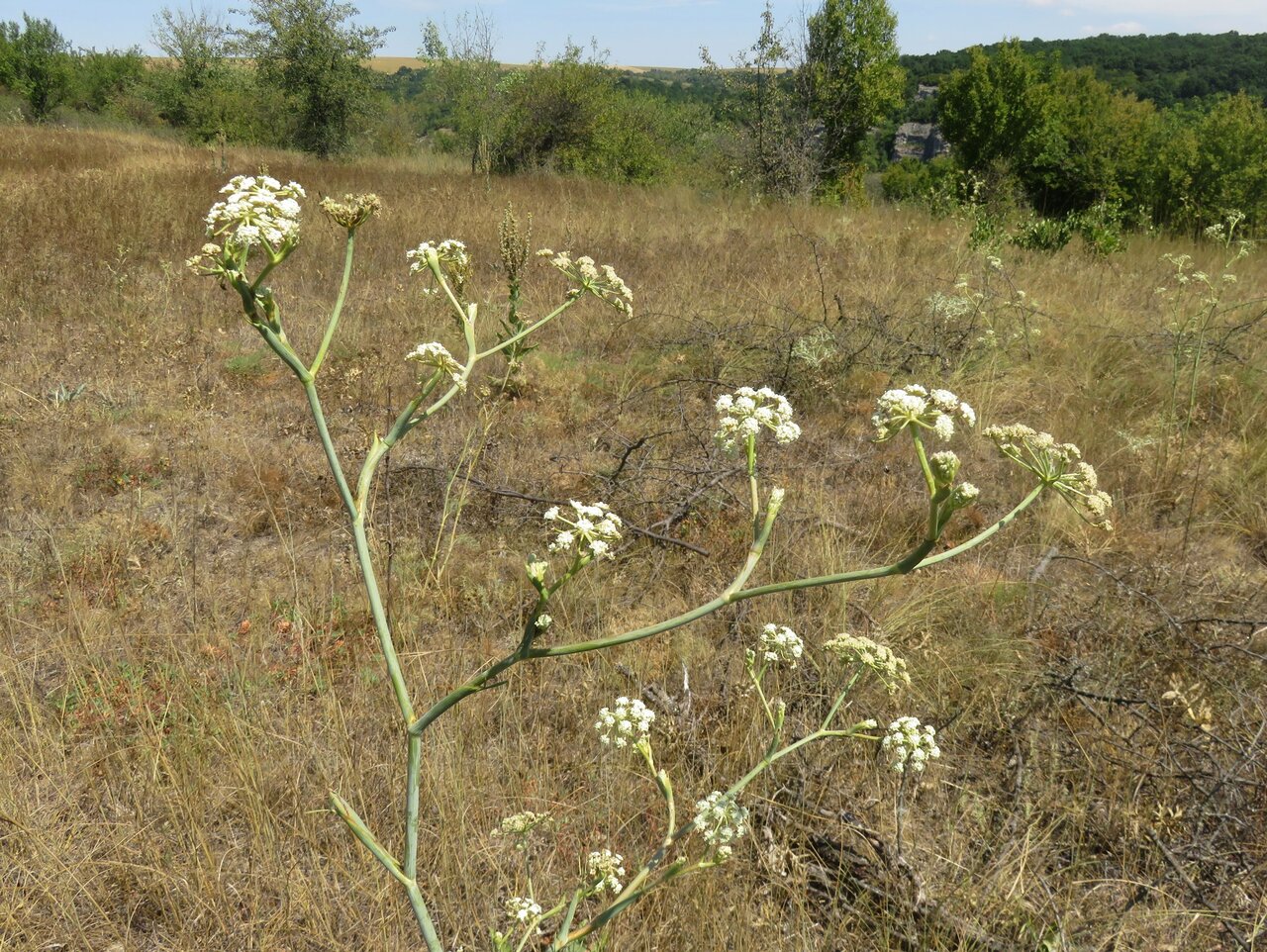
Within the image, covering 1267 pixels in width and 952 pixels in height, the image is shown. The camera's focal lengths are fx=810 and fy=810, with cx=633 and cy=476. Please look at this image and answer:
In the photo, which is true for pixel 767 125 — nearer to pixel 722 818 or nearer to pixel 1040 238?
pixel 1040 238

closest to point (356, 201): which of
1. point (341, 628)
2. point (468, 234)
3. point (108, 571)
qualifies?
point (341, 628)

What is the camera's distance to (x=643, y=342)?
232 inches

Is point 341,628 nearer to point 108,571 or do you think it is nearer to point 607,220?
point 108,571

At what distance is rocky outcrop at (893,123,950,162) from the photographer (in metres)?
81.5

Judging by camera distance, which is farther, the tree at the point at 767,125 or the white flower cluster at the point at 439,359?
the tree at the point at 767,125

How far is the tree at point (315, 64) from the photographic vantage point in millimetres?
18906

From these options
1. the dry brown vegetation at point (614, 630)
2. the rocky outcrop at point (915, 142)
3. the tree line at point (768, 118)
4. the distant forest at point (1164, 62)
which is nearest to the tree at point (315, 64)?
the tree line at point (768, 118)

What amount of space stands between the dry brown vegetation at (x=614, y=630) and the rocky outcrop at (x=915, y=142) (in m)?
85.6

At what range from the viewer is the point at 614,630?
9.75ft

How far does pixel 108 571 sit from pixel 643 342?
3.71m

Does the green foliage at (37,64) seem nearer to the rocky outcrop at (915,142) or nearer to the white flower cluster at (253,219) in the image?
the white flower cluster at (253,219)

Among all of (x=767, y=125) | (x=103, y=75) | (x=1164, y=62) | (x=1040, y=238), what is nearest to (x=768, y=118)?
(x=767, y=125)

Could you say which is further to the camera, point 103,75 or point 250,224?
point 103,75

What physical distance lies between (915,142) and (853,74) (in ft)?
249
